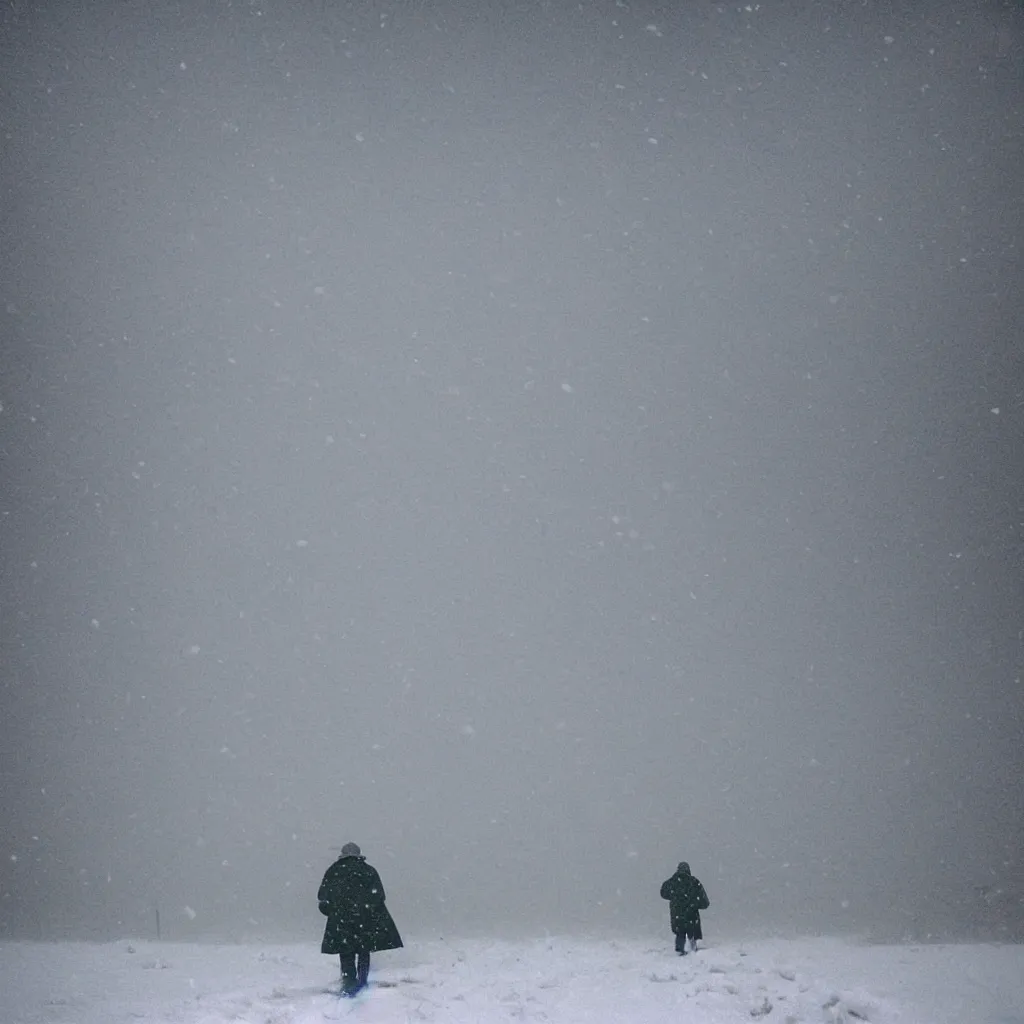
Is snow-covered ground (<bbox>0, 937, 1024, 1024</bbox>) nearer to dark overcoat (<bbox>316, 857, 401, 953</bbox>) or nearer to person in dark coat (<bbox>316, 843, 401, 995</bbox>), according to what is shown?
person in dark coat (<bbox>316, 843, 401, 995</bbox>)

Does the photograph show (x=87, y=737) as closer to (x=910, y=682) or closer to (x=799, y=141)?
(x=910, y=682)

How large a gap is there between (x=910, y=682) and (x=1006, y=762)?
1535 mm

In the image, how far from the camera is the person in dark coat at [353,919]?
21.1 ft

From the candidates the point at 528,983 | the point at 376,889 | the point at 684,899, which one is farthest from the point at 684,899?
the point at 376,889

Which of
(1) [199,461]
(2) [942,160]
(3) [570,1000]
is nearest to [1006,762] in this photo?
(3) [570,1000]

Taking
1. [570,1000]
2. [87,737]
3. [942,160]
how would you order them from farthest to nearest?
[942,160], [87,737], [570,1000]

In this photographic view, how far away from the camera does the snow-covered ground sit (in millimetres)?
6156

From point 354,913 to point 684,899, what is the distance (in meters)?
3.72

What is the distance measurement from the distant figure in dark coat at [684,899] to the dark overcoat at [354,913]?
318cm

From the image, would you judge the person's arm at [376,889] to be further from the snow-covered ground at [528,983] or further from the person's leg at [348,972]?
the snow-covered ground at [528,983]

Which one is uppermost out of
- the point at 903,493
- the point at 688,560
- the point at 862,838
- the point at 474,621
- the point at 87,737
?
the point at 903,493

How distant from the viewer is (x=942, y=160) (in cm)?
1124

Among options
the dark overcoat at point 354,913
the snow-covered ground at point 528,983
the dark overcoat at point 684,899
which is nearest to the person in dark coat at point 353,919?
the dark overcoat at point 354,913

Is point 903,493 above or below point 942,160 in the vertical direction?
below
